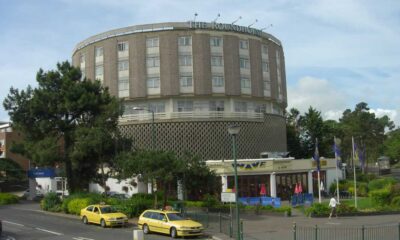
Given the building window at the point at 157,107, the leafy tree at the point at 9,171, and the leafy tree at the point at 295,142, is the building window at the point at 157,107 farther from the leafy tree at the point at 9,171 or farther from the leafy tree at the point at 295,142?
the leafy tree at the point at 295,142

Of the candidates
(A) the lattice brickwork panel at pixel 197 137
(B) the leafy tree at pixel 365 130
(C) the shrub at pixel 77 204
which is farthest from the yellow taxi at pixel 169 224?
(B) the leafy tree at pixel 365 130

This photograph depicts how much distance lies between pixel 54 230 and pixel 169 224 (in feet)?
27.3

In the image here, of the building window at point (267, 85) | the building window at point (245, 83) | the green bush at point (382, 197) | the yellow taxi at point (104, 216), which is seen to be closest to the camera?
the yellow taxi at point (104, 216)

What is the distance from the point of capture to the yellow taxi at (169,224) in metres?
27.2

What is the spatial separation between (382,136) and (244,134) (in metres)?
58.6

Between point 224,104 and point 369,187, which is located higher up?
point 224,104

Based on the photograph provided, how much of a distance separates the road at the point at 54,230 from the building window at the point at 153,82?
27.3 meters

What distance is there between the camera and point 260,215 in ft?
123

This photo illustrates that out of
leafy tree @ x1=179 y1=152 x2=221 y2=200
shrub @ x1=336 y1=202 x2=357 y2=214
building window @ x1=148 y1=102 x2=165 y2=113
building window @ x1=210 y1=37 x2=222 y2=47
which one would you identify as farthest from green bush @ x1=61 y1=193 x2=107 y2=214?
building window @ x1=210 y1=37 x2=222 y2=47

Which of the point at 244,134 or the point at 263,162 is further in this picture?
the point at 244,134

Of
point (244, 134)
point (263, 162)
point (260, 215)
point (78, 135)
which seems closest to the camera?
point (260, 215)

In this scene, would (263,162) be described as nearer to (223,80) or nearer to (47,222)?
(223,80)

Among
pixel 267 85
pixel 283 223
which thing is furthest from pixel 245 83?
pixel 283 223

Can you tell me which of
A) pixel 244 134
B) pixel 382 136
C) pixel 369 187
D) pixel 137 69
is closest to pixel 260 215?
pixel 369 187
